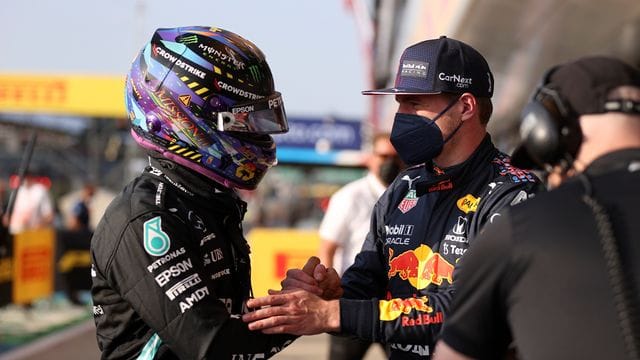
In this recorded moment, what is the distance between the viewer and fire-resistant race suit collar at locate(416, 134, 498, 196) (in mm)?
2656

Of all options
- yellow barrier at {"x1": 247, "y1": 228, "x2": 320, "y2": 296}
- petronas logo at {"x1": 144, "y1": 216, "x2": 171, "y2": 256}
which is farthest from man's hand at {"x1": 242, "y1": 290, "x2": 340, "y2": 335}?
yellow barrier at {"x1": 247, "y1": 228, "x2": 320, "y2": 296}

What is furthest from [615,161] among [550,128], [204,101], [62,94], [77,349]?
[62,94]

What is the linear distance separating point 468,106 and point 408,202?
355mm

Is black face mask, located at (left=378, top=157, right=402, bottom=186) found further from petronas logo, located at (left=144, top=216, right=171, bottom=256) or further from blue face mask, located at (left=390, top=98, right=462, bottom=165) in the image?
petronas logo, located at (left=144, top=216, right=171, bottom=256)

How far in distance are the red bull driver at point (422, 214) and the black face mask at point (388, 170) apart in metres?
3.16

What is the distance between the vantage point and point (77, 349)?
8359 millimetres

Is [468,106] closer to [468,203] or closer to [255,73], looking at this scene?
[468,203]

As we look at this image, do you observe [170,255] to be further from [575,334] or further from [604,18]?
[604,18]

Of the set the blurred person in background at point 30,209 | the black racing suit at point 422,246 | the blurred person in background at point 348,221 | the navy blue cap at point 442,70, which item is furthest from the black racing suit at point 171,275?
the blurred person in background at point 30,209

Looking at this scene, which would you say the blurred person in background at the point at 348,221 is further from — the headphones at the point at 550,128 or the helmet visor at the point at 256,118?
the headphones at the point at 550,128

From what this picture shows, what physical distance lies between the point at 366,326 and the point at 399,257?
1.09ft

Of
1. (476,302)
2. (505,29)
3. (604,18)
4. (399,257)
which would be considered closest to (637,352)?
(476,302)

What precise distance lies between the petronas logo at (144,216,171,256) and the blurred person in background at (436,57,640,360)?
85 cm

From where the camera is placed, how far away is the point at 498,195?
2514 millimetres
